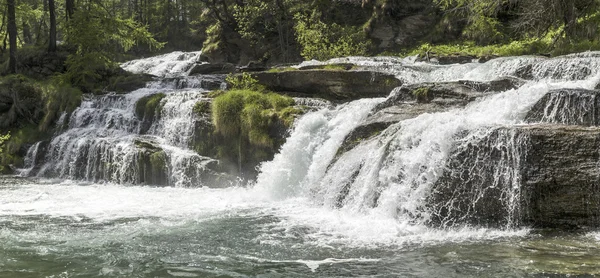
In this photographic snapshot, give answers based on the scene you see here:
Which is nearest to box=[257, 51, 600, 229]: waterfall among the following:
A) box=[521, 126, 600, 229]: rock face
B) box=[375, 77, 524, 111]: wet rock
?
box=[521, 126, 600, 229]: rock face

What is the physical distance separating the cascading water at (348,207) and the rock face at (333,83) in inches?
28.6

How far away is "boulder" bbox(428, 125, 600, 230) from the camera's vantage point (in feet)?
24.4

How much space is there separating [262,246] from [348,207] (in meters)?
2.54

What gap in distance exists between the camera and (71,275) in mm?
6230

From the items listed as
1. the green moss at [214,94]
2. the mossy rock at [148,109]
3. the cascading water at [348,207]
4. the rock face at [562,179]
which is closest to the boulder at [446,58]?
the cascading water at [348,207]

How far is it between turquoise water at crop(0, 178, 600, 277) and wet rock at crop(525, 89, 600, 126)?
277 cm

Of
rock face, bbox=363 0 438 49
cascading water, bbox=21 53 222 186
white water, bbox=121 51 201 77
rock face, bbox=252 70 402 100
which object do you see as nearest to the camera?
cascading water, bbox=21 53 222 186

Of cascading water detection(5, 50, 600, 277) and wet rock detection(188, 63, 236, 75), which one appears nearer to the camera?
cascading water detection(5, 50, 600, 277)

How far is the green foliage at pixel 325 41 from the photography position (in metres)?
22.5

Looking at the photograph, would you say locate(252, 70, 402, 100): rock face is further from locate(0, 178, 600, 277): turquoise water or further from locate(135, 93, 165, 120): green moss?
locate(0, 178, 600, 277): turquoise water

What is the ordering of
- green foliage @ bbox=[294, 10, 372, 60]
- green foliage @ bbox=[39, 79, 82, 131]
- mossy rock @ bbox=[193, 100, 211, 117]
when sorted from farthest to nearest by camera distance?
green foliage @ bbox=[294, 10, 372, 60]
green foliage @ bbox=[39, 79, 82, 131]
mossy rock @ bbox=[193, 100, 211, 117]

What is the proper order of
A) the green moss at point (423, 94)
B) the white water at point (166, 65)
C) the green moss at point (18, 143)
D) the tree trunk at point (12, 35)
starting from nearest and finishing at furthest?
the green moss at point (423, 94) < the green moss at point (18, 143) < the tree trunk at point (12, 35) < the white water at point (166, 65)

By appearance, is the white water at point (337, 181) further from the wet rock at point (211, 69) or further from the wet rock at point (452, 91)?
the wet rock at point (211, 69)

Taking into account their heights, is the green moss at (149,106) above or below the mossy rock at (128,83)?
below
